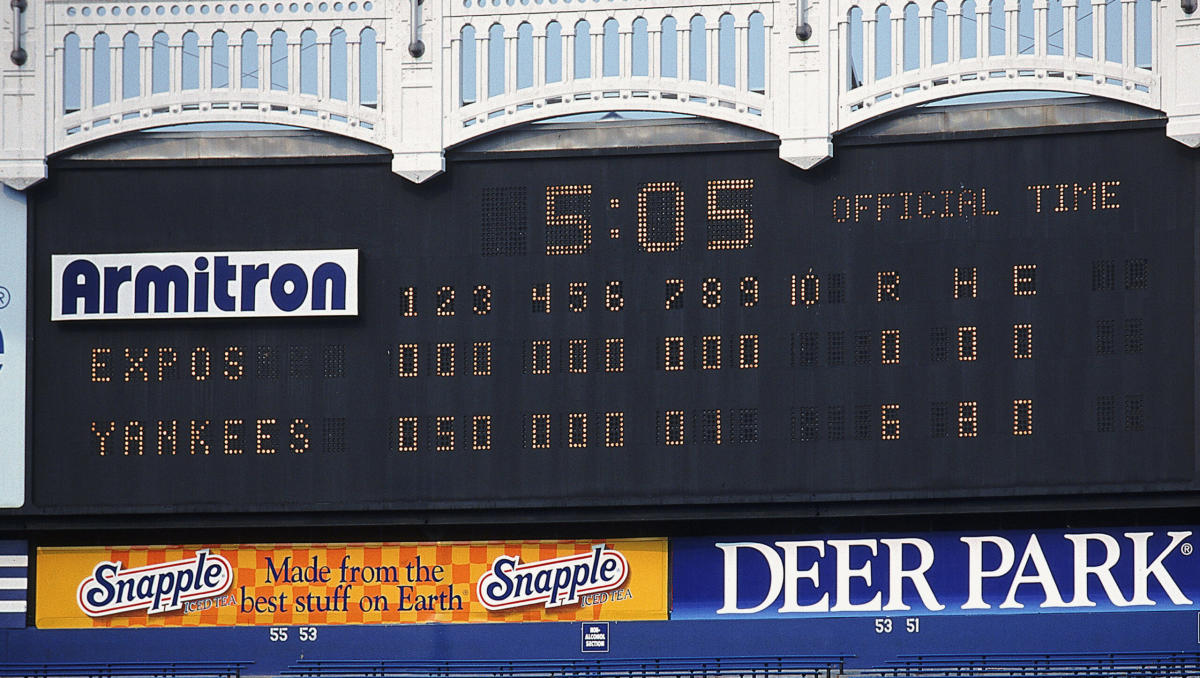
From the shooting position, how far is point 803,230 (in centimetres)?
1989

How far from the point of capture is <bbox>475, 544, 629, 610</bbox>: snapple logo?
21.4m

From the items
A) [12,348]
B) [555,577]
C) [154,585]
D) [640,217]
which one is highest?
[640,217]

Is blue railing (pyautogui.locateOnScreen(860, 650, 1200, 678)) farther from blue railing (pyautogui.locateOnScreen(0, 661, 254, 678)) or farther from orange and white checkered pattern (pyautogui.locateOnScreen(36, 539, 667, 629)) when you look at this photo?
blue railing (pyautogui.locateOnScreen(0, 661, 254, 678))

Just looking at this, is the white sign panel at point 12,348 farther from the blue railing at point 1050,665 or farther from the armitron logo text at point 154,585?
the blue railing at point 1050,665

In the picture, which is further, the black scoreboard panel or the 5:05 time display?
the 5:05 time display

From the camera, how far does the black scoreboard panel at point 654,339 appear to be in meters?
19.3

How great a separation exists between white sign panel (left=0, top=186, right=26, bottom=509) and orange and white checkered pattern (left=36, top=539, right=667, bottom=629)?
148cm

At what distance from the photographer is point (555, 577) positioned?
21469mm

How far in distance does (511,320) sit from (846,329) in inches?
134

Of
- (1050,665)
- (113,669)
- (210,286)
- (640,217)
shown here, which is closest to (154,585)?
(113,669)

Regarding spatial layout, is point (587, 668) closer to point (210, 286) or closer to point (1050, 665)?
point (1050, 665)

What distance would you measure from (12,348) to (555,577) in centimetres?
627

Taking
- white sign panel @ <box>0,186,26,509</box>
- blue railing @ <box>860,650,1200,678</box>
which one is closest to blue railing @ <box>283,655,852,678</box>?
blue railing @ <box>860,650,1200,678</box>

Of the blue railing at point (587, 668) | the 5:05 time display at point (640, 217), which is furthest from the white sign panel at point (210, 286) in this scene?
the blue railing at point (587, 668)
